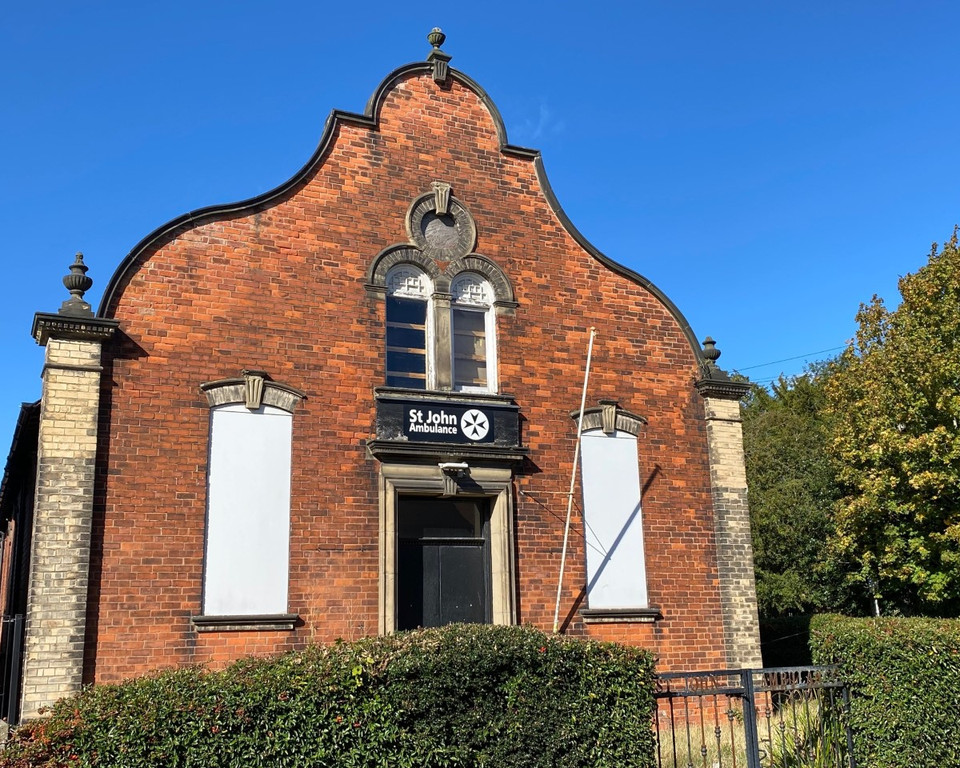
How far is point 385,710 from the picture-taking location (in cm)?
789

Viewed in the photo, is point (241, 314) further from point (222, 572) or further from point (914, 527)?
point (914, 527)

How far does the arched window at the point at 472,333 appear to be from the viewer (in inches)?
551

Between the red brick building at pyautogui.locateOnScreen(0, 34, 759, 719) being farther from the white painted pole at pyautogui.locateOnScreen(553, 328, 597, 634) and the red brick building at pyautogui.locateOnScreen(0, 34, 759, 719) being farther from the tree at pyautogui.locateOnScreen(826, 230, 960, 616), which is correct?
the tree at pyautogui.locateOnScreen(826, 230, 960, 616)

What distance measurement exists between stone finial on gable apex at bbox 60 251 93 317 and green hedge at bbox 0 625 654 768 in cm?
571

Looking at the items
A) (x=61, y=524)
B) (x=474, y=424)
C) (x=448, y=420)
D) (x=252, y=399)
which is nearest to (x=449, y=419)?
(x=448, y=420)

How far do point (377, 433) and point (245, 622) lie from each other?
310cm

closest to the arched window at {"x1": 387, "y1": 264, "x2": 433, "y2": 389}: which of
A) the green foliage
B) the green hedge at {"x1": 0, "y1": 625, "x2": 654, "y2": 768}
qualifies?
the green hedge at {"x1": 0, "y1": 625, "x2": 654, "y2": 768}

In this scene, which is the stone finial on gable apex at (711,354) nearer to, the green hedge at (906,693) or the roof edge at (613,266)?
the roof edge at (613,266)

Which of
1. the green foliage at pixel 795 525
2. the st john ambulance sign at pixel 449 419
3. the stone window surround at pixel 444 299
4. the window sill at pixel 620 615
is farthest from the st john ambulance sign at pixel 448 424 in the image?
the green foliage at pixel 795 525

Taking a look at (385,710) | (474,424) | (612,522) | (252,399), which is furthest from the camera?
(612,522)

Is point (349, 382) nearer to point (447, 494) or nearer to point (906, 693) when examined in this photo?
point (447, 494)

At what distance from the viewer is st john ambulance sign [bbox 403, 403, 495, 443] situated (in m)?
13.1

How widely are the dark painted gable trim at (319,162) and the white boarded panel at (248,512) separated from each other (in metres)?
2.32

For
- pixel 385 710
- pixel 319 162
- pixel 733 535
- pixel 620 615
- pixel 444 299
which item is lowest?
pixel 385 710
